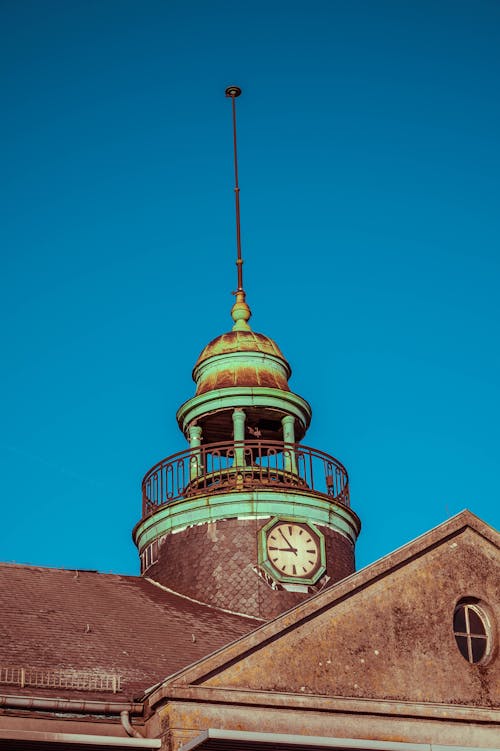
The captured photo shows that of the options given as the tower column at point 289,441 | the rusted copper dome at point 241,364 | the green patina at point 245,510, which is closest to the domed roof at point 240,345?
the rusted copper dome at point 241,364

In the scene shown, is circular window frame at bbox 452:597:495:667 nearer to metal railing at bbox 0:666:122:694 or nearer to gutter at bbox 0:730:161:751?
metal railing at bbox 0:666:122:694

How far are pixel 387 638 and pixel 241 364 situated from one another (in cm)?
1179

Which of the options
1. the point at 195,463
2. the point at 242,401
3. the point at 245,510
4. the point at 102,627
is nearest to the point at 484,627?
the point at 245,510

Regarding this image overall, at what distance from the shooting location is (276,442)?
36.4 metres

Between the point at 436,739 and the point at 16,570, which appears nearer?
→ the point at 436,739

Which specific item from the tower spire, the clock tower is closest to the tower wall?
the clock tower

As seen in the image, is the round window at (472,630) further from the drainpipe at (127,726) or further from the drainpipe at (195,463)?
the drainpipe at (195,463)

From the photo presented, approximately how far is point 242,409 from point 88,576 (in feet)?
21.5

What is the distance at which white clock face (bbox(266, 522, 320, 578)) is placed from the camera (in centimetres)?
3450

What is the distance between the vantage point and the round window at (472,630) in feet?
96.4

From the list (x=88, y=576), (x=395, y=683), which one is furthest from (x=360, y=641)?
(x=88, y=576)

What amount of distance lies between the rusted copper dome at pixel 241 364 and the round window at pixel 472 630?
10074mm

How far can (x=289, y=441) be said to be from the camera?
3788 cm

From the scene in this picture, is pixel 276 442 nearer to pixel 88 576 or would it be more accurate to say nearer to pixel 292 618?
pixel 88 576
